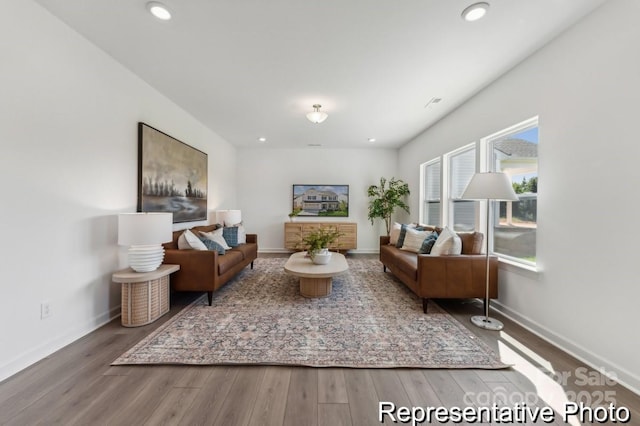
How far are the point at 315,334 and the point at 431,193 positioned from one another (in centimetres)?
385

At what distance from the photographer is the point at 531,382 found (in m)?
1.68

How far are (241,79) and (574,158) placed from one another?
328 centimetres

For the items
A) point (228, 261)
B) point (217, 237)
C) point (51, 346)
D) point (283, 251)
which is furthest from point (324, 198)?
point (51, 346)

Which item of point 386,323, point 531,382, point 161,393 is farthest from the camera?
point 386,323

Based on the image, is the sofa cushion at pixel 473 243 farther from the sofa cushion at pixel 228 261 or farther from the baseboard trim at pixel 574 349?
the sofa cushion at pixel 228 261

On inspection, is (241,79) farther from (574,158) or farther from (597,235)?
(597,235)

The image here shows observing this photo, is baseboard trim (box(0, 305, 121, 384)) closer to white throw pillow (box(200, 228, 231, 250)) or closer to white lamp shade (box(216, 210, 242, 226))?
white throw pillow (box(200, 228, 231, 250))

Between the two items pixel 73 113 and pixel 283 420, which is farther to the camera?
pixel 73 113

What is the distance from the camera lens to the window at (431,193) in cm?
478

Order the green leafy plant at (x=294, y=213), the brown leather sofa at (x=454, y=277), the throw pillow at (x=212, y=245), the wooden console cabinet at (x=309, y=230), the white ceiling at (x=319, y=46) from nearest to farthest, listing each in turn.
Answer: the white ceiling at (x=319, y=46) → the brown leather sofa at (x=454, y=277) → the throw pillow at (x=212, y=245) → the wooden console cabinet at (x=309, y=230) → the green leafy plant at (x=294, y=213)

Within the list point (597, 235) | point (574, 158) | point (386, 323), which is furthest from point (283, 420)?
point (574, 158)

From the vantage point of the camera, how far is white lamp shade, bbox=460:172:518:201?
2.33 metres

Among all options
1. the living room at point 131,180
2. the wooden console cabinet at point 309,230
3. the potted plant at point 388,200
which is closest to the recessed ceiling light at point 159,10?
the living room at point 131,180

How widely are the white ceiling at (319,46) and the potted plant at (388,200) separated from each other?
2.34 meters
